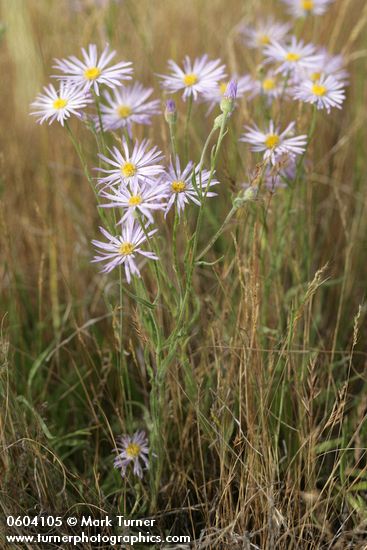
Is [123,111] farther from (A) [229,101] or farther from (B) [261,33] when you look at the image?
(B) [261,33]

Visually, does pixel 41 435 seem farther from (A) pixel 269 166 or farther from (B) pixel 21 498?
(A) pixel 269 166

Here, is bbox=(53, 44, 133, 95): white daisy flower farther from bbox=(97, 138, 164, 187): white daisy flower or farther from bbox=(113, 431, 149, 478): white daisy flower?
bbox=(113, 431, 149, 478): white daisy flower

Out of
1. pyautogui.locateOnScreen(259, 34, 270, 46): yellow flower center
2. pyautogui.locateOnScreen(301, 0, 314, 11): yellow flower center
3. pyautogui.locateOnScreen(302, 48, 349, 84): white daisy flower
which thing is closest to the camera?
pyautogui.locateOnScreen(302, 48, 349, 84): white daisy flower

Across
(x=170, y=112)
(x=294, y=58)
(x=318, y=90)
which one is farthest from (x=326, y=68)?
(x=170, y=112)

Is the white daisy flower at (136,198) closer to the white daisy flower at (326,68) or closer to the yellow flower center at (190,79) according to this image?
the yellow flower center at (190,79)

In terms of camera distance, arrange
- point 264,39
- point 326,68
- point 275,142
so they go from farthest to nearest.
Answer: point 264,39 < point 326,68 < point 275,142

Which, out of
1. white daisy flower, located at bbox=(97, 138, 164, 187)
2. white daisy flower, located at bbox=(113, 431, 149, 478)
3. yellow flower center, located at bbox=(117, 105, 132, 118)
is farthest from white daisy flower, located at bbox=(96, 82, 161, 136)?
white daisy flower, located at bbox=(113, 431, 149, 478)

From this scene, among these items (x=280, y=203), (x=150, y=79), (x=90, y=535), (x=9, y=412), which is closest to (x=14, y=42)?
(x=150, y=79)
